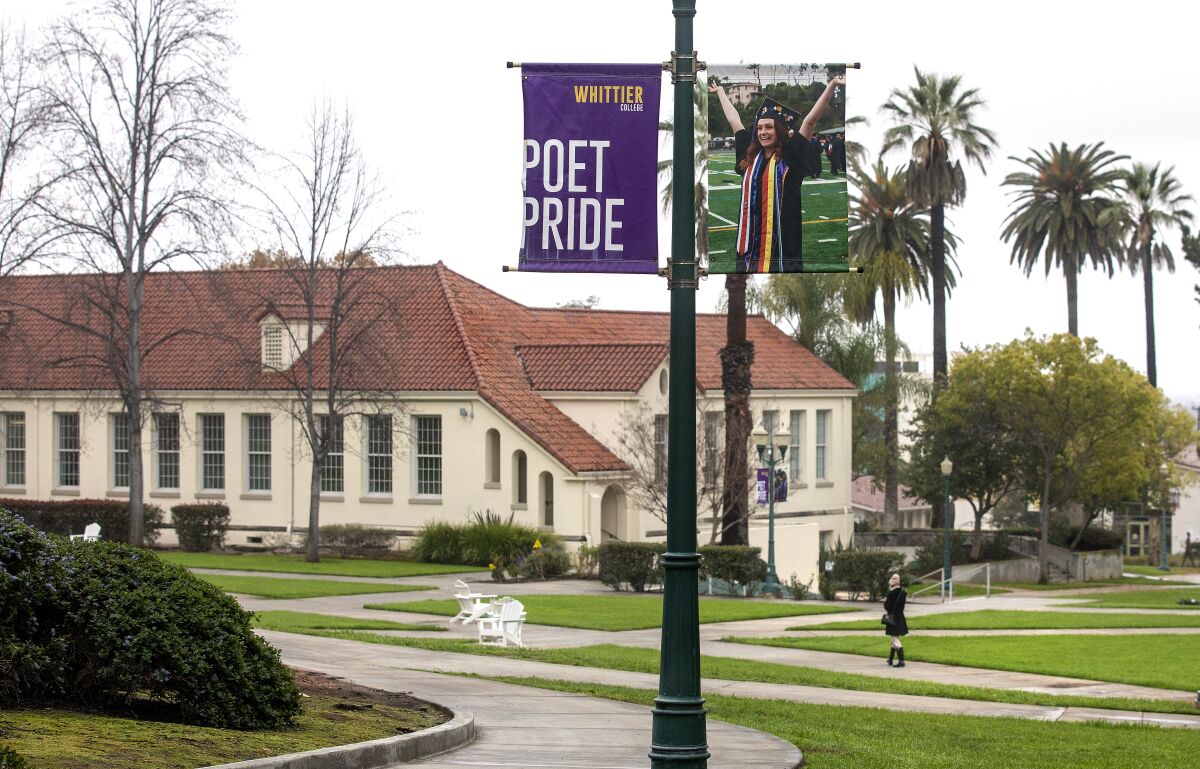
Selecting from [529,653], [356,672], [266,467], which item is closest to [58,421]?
[266,467]

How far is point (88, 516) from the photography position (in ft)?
153

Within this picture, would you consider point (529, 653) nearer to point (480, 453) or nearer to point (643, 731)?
point (643, 731)

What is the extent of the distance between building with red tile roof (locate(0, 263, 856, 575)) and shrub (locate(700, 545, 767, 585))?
5.31 metres

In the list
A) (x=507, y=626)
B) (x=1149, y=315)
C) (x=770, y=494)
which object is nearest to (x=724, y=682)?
(x=507, y=626)

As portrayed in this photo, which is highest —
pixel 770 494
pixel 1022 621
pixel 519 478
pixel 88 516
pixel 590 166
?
pixel 590 166

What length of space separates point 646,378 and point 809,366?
1259 cm

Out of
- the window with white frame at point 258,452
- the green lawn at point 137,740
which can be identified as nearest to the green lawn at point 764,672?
the green lawn at point 137,740

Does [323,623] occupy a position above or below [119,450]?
below

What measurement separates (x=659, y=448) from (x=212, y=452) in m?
15.1

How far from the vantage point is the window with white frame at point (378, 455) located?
4562cm

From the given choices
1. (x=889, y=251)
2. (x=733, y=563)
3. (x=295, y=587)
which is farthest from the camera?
(x=889, y=251)

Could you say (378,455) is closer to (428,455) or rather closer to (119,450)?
(428,455)

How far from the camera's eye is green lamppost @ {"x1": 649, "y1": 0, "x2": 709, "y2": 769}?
31.6 feet

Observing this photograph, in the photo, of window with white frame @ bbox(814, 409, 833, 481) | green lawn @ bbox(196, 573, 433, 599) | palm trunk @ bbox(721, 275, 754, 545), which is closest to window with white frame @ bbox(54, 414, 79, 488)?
green lawn @ bbox(196, 573, 433, 599)
